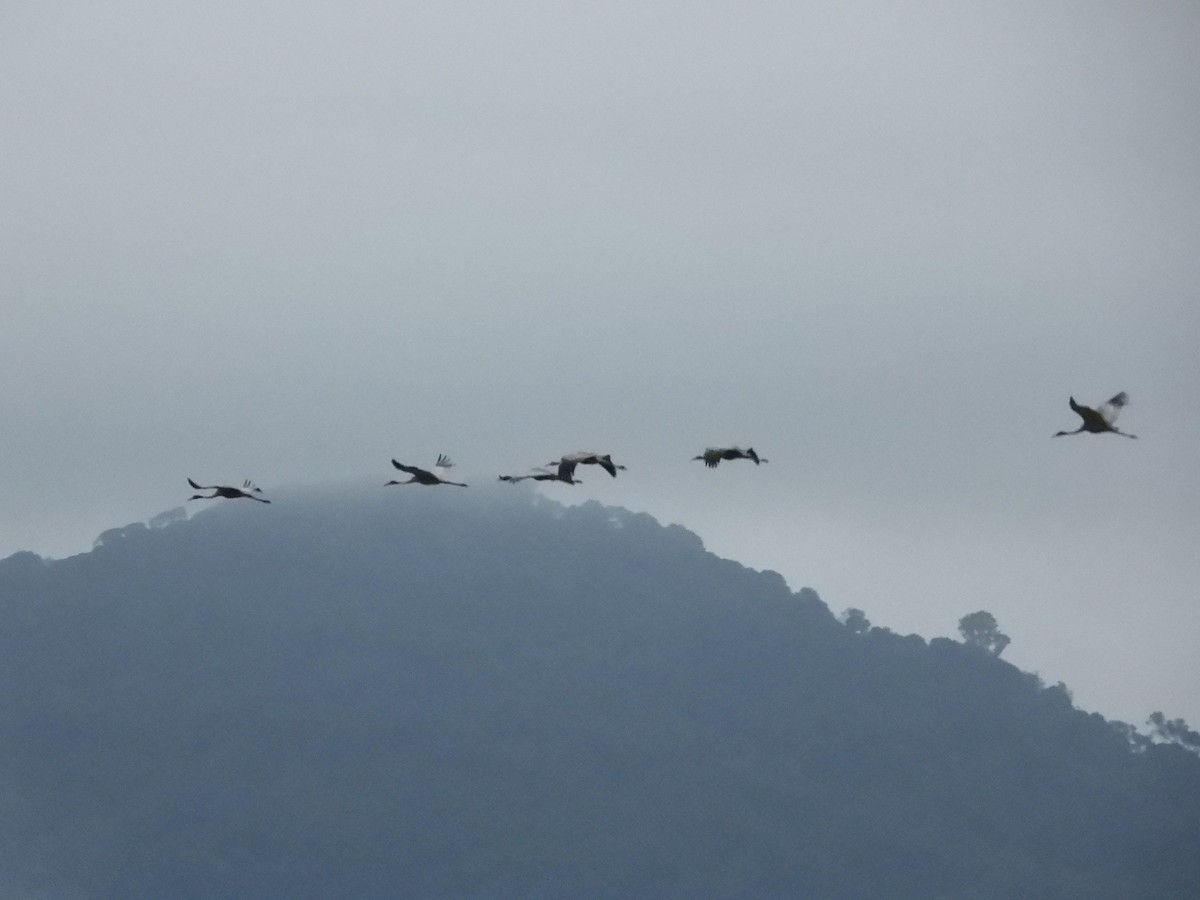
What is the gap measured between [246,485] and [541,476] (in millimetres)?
12291

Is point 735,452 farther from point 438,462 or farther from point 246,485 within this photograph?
point 246,485

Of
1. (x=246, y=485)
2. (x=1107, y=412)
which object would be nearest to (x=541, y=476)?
(x=246, y=485)

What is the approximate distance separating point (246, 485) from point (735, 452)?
19962 mm

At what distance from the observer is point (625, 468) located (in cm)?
7175

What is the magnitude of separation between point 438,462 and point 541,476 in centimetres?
595

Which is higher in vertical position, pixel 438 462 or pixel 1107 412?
pixel 1107 412

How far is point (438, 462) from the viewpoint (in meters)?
73.6

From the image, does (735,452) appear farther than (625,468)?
No

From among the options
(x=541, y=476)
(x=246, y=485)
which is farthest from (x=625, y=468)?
(x=246, y=485)

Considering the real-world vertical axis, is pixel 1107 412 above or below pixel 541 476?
above

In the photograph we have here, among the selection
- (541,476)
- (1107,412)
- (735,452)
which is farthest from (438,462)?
(1107,412)

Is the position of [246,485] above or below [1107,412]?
below

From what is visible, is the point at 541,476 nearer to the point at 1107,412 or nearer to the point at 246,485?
the point at 246,485

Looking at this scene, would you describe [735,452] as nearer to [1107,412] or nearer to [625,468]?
[625,468]
